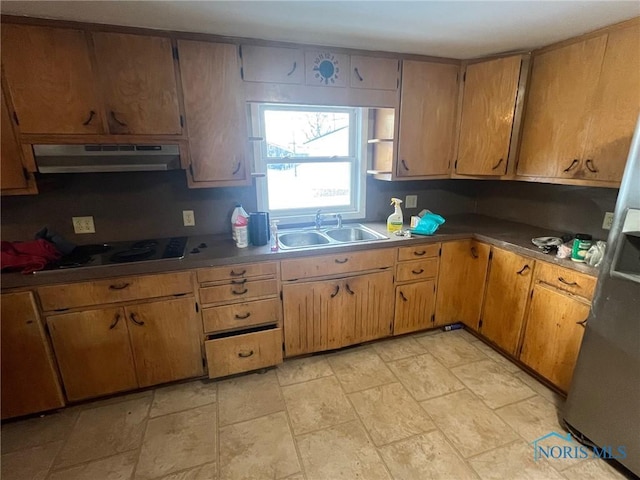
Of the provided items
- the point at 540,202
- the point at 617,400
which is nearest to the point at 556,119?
the point at 540,202

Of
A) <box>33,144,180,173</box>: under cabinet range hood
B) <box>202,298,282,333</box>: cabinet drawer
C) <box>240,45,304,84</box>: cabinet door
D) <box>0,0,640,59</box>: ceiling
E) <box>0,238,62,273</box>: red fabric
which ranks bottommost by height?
<box>202,298,282,333</box>: cabinet drawer

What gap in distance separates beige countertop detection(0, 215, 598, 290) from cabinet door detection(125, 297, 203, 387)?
0.24m

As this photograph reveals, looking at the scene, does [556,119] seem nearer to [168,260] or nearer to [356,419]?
[356,419]

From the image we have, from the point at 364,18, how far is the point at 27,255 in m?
2.22

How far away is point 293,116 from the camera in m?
2.43

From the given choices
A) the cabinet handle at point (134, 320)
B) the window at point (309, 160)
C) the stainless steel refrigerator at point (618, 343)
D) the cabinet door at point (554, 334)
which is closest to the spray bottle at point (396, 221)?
the window at point (309, 160)

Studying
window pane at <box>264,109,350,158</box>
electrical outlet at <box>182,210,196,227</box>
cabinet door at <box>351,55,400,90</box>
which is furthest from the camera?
window pane at <box>264,109,350,158</box>

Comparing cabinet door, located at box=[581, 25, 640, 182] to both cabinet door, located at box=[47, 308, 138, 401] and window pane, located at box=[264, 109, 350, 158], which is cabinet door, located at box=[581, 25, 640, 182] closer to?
window pane, located at box=[264, 109, 350, 158]

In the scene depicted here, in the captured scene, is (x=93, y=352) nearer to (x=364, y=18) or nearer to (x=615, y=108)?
(x=364, y=18)

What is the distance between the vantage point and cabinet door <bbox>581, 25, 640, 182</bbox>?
165 centimetres

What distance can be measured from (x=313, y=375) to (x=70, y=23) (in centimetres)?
248

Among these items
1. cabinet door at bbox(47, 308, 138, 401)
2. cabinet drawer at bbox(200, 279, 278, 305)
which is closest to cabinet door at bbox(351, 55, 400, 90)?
cabinet drawer at bbox(200, 279, 278, 305)

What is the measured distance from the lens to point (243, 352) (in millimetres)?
2037

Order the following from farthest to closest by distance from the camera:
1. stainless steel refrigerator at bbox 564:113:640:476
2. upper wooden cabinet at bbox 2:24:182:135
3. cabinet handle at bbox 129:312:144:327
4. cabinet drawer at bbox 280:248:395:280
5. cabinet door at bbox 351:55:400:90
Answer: cabinet door at bbox 351:55:400:90
cabinet drawer at bbox 280:248:395:280
cabinet handle at bbox 129:312:144:327
upper wooden cabinet at bbox 2:24:182:135
stainless steel refrigerator at bbox 564:113:640:476
